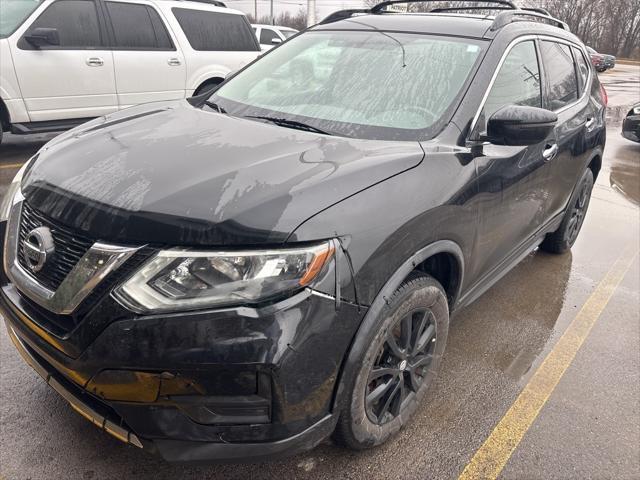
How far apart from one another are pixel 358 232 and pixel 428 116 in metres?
0.98

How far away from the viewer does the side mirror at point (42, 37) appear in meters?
5.71

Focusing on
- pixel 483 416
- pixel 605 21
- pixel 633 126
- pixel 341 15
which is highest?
pixel 341 15

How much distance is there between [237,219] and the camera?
5.48 ft

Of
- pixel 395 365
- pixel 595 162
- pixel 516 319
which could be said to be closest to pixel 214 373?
pixel 395 365

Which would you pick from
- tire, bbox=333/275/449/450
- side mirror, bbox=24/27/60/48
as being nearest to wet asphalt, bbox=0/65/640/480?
tire, bbox=333/275/449/450

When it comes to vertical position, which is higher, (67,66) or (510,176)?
(510,176)

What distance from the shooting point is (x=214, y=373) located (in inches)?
63.5

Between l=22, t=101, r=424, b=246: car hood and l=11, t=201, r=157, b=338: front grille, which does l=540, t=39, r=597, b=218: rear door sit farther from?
l=11, t=201, r=157, b=338: front grille

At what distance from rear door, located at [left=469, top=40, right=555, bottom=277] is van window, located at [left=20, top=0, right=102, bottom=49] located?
210 inches

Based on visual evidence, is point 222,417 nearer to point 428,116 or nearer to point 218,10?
point 428,116

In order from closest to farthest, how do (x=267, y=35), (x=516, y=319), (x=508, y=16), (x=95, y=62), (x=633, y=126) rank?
1. (x=508, y=16)
2. (x=516, y=319)
3. (x=95, y=62)
4. (x=633, y=126)
5. (x=267, y=35)

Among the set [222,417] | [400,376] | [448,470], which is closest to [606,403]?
[448,470]

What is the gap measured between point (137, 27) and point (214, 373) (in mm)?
6434

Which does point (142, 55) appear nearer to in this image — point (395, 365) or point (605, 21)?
point (395, 365)
